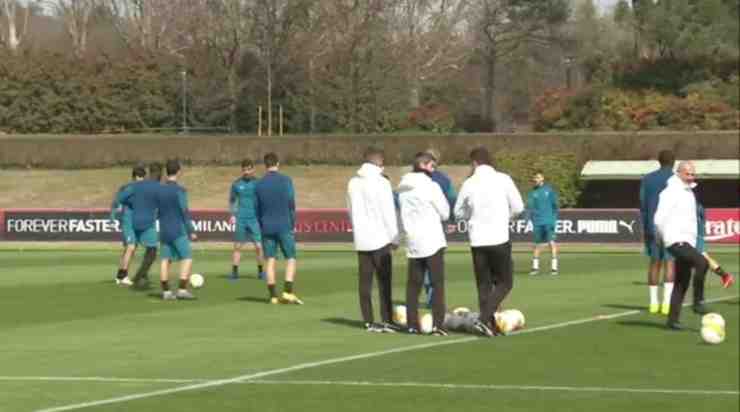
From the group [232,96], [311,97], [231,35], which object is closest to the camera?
[231,35]

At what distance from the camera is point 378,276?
18.0 m

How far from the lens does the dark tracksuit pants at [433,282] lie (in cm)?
1747

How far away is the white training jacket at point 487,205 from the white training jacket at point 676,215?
1615 millimetres

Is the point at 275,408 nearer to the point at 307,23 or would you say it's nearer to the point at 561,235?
the point at 561,235

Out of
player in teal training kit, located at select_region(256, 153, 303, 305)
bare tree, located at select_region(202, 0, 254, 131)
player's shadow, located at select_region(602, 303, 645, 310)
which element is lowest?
player's shadow, located at select_region(602, 303, 645, 310)

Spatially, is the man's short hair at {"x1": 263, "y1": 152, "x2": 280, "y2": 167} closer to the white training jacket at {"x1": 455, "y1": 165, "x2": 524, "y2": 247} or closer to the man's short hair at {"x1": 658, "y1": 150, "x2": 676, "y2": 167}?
the white training jacket at {"x1": 455, "y1": 165, "x2": 524, "y2": 247}

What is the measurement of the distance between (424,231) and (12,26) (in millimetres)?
64220

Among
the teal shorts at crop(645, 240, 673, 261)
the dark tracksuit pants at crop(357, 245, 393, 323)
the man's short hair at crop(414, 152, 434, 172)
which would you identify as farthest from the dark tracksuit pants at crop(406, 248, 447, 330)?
the teal shorts at crop(645, 240, 673, 261)

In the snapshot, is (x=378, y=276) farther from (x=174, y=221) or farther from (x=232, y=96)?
(x=232, y=96)

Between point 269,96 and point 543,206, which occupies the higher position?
point 269,96

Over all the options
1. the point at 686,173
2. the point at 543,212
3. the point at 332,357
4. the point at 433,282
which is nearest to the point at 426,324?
the point at 433,282

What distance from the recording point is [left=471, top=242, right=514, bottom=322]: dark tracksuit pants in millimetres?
17359

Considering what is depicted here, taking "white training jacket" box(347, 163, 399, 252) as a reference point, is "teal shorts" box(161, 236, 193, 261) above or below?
below

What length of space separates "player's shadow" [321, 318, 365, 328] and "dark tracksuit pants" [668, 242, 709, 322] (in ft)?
11.4
